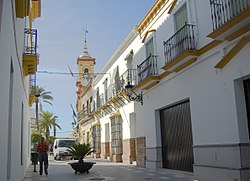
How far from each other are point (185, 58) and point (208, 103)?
1.74 m

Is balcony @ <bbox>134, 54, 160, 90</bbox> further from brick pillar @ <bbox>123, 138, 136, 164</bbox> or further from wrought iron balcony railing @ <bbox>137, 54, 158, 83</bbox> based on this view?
brick pillar @ <bbox>123, 138, 136, 164</bbox>

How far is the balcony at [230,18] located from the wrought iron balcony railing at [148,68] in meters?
4.73

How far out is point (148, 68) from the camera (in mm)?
14008

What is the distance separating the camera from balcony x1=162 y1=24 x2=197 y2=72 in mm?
10028

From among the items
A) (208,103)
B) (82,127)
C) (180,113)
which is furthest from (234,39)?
(82,127)

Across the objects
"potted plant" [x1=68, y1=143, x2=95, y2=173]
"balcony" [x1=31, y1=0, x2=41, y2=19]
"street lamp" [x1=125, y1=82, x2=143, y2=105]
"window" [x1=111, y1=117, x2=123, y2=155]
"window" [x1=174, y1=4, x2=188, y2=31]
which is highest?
"balcony" [x1=31, y1=0, x2=41, y2=19]

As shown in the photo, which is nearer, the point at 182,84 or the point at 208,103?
the point at 208,103

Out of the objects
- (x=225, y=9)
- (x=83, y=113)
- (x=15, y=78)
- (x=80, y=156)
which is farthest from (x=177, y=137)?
(x=83, y=113)

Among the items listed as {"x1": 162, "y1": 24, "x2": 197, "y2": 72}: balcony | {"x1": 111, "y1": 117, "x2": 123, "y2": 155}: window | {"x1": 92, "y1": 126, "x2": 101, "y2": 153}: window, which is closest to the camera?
{"x1": 162, "y1": 24, "x2": 197, "y2": 72}: balcony

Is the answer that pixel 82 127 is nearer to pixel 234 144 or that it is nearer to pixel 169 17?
pixel 169 17

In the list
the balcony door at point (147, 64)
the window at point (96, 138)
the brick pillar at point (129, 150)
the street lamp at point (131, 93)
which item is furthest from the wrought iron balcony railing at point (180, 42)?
the window at point (96, 138)

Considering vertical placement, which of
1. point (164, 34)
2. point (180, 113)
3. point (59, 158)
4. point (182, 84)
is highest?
point (164, 34)

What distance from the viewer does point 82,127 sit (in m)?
35.3

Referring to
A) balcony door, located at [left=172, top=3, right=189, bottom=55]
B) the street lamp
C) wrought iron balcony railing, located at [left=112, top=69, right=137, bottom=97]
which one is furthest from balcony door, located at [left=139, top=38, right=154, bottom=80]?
balcony door, located at [left=172, top=3, right=189, bottom=55]
